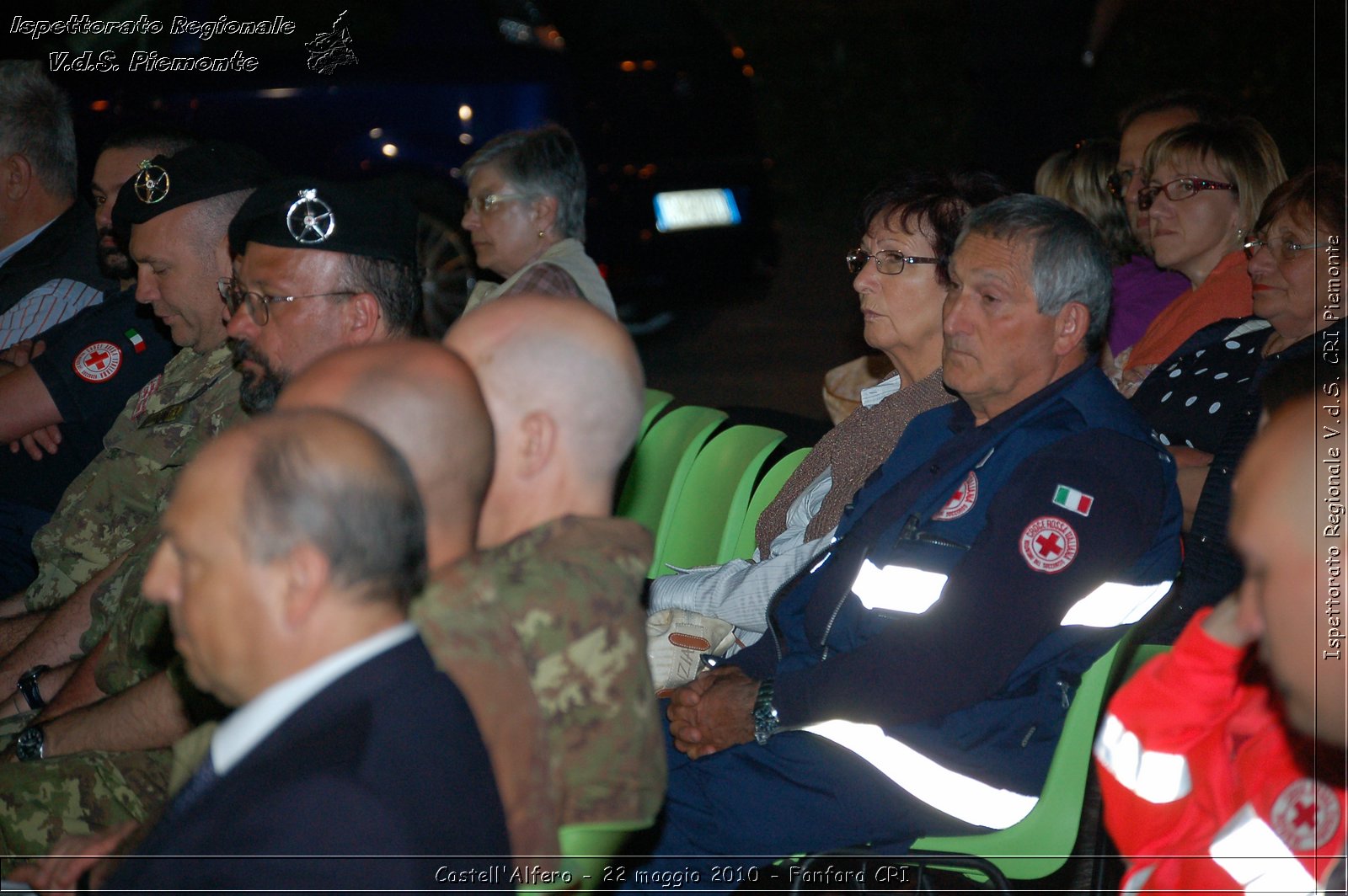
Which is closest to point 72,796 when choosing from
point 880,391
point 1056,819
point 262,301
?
point 262,301

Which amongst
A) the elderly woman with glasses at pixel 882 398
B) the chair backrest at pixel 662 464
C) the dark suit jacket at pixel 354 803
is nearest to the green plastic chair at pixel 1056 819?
the elderly woman with glasses at pixel 882 398

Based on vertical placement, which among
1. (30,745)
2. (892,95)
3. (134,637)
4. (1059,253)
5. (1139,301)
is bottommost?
(892,95)

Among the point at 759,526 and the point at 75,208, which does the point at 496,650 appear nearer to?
the point at 759,526

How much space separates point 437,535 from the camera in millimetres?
1784

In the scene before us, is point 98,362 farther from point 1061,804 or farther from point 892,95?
point 892,95

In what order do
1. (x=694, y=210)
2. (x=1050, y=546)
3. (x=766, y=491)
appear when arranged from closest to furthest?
(x=1050, y=546), (x=766, y=491), (x=694, y=210)

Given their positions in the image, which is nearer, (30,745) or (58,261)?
(30,745)

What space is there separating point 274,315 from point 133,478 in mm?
681

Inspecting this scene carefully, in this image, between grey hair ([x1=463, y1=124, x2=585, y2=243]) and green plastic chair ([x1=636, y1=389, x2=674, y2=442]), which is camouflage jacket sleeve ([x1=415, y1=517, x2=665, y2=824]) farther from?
grey hair ([x1=463, y1=124, x2=585, y2=243])

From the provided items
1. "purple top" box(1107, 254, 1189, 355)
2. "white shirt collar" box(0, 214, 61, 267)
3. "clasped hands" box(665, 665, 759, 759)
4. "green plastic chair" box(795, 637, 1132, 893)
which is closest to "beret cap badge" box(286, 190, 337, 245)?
"clasped hands" box(665, 665, 759, 759)

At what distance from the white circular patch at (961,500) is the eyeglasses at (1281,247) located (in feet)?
3.94

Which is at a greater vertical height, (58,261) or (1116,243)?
(1116,243)

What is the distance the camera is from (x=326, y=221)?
2930 mm

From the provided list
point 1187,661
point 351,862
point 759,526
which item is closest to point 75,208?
point 759,526
